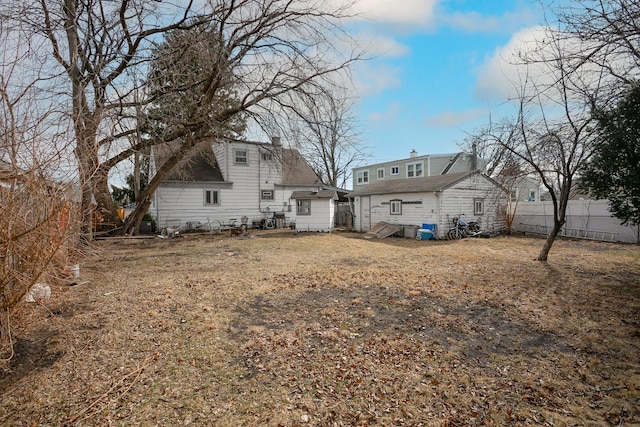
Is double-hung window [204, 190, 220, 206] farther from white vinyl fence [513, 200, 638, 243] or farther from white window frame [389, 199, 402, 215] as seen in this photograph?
white vinyl fence [513, 200, 638, 243]

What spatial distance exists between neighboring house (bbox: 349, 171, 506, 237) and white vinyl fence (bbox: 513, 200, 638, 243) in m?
1.39

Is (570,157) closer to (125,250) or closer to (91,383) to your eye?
(91,383)

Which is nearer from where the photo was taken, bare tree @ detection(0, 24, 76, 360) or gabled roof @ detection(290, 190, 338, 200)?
bare tree @ detection(0, 24, 76, 360)

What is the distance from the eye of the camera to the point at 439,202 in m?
15.6

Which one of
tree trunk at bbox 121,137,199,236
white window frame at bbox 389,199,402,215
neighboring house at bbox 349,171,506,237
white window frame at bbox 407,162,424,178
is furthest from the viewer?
white window frame at bbox 407,162,424,178

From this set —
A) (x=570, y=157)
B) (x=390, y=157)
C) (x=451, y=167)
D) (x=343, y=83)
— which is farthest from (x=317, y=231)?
(x=390, y=157)

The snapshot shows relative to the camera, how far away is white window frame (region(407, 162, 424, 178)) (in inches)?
1029

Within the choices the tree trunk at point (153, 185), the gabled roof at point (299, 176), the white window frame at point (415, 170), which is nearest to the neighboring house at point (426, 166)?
the white window frame at point (415, 170)

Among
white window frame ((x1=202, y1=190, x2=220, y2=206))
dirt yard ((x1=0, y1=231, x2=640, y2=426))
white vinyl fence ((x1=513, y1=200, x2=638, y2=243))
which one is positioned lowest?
dirt yard ((x1=0, y1=231, x2=640, y2=426))

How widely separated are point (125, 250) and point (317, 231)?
Result: 983 cm

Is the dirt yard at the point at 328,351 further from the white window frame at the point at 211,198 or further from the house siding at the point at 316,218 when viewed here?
the white window frame at the point at 211,198

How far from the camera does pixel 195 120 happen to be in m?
12.4

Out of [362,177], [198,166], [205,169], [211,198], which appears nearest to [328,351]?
[211,198]

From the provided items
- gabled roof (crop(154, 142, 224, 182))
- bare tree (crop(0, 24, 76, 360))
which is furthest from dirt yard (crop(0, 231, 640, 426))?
gabled roof (crop(154, 142, 224, 182))
